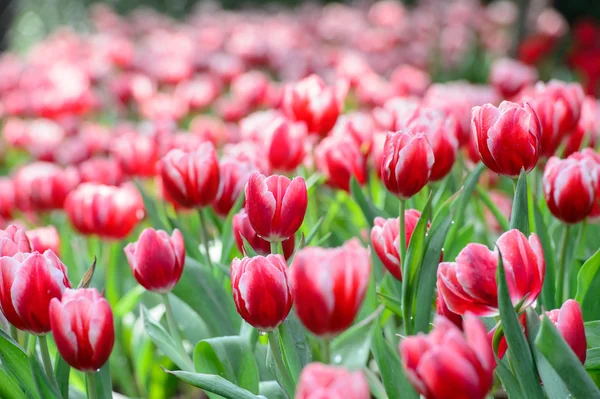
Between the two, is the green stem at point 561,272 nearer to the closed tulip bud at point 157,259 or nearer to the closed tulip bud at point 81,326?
the closed tulip bud at point 157,259

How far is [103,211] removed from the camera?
172cm

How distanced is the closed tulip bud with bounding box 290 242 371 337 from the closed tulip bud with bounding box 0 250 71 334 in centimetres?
40

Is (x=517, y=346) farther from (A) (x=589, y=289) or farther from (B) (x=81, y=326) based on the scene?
(B) (x=81, y=326)

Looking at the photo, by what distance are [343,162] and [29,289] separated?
764 mm

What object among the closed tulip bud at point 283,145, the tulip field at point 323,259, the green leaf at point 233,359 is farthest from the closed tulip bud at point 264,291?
the closed tulip bud at point 283,145

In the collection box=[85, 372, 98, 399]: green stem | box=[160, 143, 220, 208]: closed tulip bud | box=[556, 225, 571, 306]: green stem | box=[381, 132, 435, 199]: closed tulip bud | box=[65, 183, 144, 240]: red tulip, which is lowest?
box=[65, 183, 144, 240]: red tulip

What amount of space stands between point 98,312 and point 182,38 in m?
4.46

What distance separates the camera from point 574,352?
94 cm

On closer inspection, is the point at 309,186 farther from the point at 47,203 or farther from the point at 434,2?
the point at 434,2

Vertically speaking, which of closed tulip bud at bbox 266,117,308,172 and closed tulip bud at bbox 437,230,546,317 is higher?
closed tulip bud at bbox 437,230,546,317

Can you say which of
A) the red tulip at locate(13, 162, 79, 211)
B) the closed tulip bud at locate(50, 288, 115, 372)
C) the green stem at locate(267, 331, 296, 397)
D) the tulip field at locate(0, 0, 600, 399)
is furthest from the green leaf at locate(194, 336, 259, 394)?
A: the red tulip at locate(13, 162, 79, 211)

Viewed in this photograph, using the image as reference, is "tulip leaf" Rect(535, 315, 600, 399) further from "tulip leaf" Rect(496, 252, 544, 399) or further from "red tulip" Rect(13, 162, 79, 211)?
"red tulip" Rect(13, 162, 79, 211)

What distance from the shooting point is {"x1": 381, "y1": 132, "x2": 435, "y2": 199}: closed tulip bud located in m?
1.14

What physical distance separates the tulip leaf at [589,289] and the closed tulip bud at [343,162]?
54 cm
